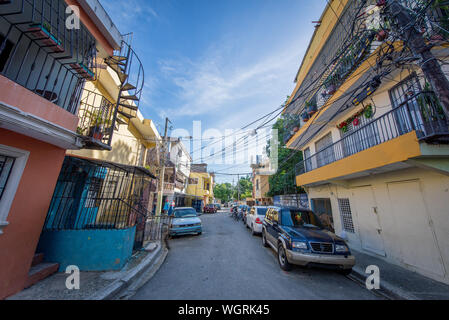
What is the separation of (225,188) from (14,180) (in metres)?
56.7

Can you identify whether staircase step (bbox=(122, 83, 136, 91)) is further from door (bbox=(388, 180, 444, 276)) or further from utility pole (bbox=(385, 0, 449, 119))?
door (bbox=(388, 180, 444, 276))

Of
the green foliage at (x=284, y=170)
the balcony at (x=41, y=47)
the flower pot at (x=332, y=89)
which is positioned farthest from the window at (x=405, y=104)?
the balcony at (x=41, y=47)

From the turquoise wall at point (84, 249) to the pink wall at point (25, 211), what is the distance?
0.78 m

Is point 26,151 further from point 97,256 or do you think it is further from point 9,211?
point 97,256

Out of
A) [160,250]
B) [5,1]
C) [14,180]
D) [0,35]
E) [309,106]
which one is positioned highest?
[309,106]

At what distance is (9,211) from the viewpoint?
9.82ft

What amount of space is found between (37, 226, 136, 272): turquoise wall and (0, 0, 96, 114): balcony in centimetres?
342

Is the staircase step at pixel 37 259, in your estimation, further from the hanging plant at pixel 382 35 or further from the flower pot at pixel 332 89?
the flower pot at pixel 332 89

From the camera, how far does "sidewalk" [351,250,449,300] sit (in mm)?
3420

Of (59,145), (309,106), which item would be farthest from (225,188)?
(59,145)

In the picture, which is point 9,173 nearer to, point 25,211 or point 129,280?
point 25,211

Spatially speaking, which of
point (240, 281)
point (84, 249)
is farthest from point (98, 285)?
point (240, 281)

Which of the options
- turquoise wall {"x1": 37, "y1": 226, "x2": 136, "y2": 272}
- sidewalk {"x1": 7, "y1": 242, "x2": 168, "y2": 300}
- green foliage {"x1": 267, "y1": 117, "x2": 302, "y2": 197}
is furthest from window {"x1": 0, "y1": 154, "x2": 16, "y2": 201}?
green foliage {"x1": 267, "y1": 117, "x2": 302, "y2": 197}

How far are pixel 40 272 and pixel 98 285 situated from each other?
1370 mm
